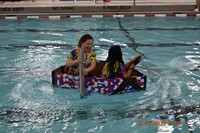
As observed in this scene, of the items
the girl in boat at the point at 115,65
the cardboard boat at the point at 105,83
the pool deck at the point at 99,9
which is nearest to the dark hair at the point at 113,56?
the girl in boat at the point at 115,65

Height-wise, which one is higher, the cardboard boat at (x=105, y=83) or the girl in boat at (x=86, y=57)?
the girl in boat at (x=86, y=57)

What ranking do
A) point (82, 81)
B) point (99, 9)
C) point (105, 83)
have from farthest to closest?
point (99, 9)
point (105, 83)
point (82, 81)

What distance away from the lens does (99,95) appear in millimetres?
4973

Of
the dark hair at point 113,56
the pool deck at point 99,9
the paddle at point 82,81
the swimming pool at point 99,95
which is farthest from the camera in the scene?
the pool deck at point 99,9

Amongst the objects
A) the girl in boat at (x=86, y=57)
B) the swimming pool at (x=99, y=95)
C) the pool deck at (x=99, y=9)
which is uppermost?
the pool deck at (x=99, y=9)

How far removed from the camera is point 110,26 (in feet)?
33.2

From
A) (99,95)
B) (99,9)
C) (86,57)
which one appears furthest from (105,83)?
(99,9)

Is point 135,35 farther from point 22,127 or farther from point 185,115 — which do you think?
point 22,127

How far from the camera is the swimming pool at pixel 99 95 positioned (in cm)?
420

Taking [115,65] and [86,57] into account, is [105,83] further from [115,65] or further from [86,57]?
[86,57]

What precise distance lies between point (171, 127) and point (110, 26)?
6376 millimetres

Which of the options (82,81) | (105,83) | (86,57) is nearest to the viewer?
(82,81)

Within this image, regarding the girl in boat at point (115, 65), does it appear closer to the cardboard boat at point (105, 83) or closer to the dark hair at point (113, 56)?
the dark hair at point (113, 56)

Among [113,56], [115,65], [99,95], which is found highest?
[113,56]
